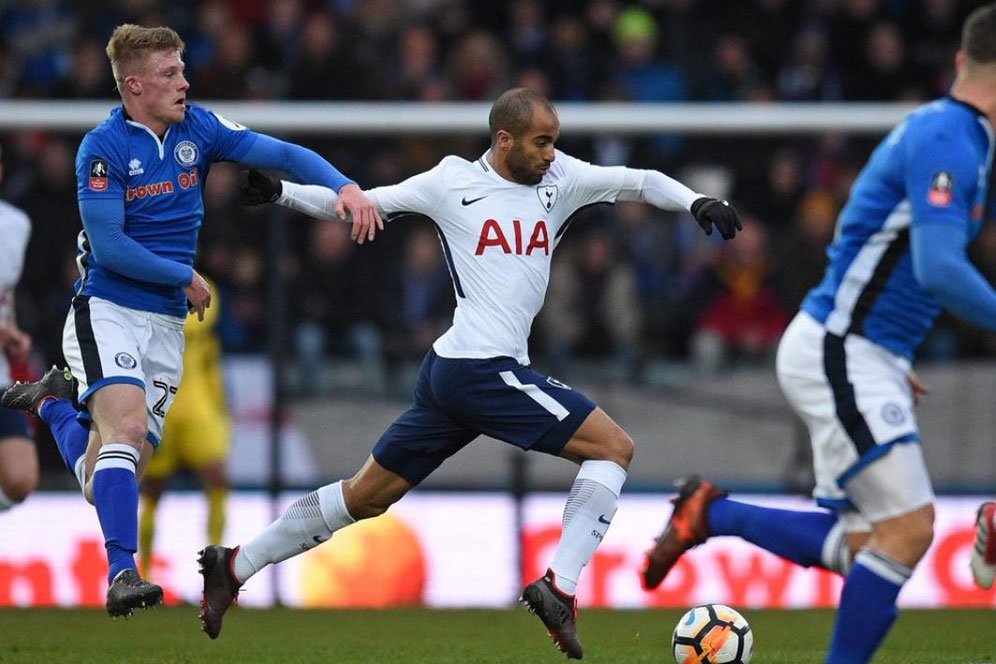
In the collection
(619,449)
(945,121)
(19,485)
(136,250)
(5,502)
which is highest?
(945,121)

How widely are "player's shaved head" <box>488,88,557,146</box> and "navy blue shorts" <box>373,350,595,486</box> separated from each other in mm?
894

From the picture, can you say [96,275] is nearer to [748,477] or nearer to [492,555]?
[492,555]

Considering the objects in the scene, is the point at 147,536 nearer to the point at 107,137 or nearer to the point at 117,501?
the point at 117,501

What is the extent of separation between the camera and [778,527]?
19.7 feet

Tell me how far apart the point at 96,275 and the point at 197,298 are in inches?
19.2

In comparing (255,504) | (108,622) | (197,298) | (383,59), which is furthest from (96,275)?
(383,59)

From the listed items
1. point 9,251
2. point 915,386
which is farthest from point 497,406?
point 9,251

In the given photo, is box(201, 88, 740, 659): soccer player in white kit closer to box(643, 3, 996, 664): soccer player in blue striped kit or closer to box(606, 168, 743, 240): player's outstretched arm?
box(606, 168, 743, 240): player's outstretched arm

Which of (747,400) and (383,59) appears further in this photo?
(383,59)

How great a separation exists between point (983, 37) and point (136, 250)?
10.3 feet

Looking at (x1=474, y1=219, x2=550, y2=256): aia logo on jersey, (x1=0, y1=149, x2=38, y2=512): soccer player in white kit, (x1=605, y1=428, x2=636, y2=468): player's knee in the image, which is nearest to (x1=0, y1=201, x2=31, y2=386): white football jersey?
(x1=0, y1=149, x2=38, y2=512): soccer player in white kit

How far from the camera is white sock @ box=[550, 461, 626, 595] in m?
6.10

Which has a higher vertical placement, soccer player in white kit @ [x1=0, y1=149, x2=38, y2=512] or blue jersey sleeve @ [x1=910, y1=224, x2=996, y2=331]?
blue jersey sleeve @ [x1=910, y1=224, x2=996, y2=331]

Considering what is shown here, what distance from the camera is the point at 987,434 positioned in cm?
1090
